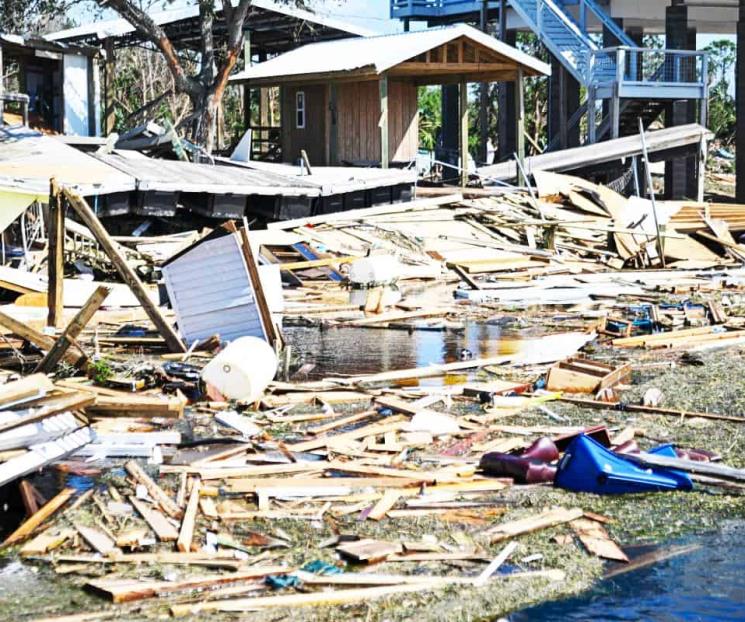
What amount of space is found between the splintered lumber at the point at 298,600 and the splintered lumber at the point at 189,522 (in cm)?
86

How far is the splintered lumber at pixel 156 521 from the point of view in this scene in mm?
8125

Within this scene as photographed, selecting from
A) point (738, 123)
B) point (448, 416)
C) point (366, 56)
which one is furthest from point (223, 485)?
point (738, 123)

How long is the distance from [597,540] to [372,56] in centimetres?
2461

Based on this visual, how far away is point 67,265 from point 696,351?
10706 mm

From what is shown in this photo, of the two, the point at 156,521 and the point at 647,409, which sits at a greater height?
the point at 647,409

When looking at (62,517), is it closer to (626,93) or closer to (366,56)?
(366,56)

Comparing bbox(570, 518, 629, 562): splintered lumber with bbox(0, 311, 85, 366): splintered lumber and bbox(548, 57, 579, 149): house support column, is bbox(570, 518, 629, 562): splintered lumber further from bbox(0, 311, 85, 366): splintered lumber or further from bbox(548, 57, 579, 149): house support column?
bbox(548, 57, 579, 149): house support column

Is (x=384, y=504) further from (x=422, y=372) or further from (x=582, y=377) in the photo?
(x=422, y=372)

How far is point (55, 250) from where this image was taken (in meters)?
14.4

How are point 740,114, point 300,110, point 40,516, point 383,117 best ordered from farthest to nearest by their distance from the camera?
point 300,110
point 740,114
point 383,117
point 40,516

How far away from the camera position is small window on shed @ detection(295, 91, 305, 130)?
35656 mm

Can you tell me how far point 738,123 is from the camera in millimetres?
32938

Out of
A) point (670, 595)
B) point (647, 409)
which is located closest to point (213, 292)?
point (647, 409)

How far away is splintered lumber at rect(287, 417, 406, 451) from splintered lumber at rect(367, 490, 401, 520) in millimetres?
1465
